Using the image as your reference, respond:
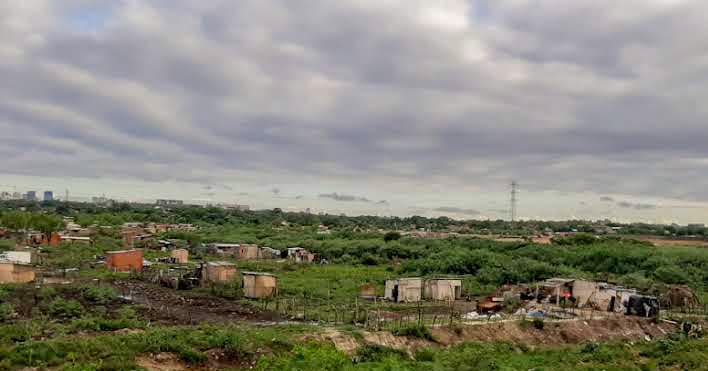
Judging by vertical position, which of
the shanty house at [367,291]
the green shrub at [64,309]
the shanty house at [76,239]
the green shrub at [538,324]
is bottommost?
the shanty house at [367,291]

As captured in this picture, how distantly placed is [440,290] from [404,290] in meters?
2.35

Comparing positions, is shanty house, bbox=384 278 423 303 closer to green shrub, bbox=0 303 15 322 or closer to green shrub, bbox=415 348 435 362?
green shrub, bbox=415 348 435 362

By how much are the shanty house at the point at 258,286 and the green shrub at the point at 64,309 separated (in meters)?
9.71

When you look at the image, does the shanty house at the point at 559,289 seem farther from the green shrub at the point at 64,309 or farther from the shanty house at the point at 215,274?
the green shrub at the point at 64,309

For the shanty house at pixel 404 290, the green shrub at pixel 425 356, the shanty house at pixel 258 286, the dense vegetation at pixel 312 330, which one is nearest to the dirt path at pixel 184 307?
the dense vegetation at pixel 312 330

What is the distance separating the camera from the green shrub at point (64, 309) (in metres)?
22.1

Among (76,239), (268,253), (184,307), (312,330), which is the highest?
(76,239)

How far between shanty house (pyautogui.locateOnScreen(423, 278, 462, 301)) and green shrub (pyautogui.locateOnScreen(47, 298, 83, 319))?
17.7 m

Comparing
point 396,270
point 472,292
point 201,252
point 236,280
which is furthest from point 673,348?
point 201,252

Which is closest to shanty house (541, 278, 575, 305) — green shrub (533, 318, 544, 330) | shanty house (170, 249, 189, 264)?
green shrub (533, 318, 544, 330)

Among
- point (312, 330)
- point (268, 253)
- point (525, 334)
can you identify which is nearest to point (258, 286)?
point (312, 330)

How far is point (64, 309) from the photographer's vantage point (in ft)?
74.1

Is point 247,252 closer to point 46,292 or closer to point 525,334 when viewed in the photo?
point 46,292

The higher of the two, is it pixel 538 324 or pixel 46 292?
pixel 46 292
